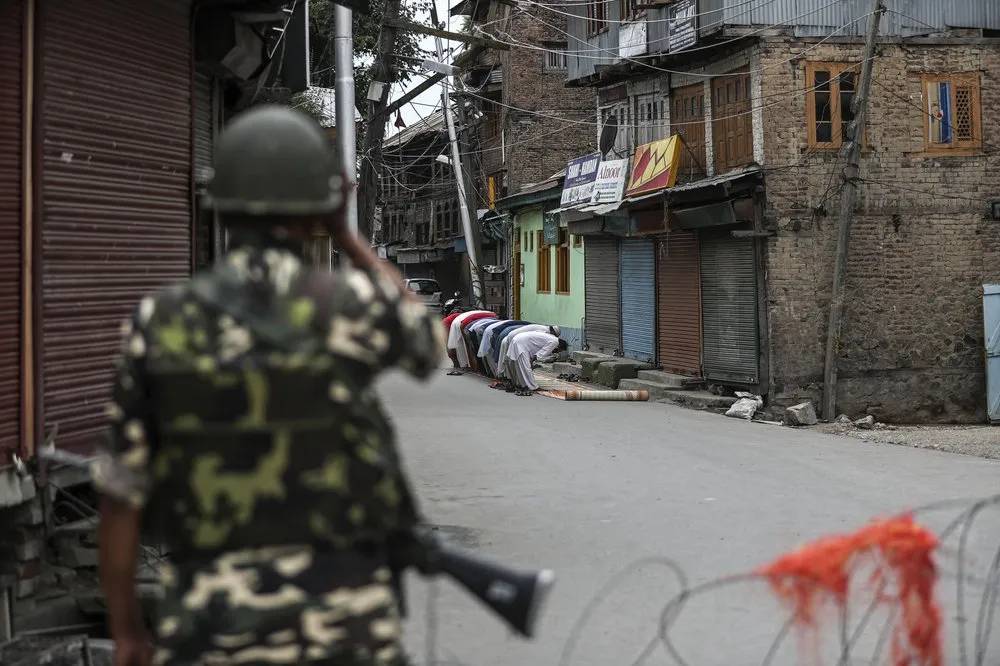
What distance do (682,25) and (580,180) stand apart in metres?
6.49

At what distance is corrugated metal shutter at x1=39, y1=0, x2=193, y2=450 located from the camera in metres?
6.52

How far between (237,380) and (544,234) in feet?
96.3

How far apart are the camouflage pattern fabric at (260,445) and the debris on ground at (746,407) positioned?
53.8 ft

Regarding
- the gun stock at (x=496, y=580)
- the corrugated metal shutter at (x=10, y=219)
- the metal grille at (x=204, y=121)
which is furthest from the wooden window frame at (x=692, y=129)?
the gun stock at (x=496, y=580)

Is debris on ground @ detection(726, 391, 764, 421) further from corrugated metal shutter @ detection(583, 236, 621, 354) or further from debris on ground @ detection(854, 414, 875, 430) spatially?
corrugated metal shutter @ detection(583, 236, 621, 354)

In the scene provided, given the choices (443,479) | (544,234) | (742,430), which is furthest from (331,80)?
(443,479)

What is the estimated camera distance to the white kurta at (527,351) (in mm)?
21188

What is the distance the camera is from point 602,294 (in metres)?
27.3

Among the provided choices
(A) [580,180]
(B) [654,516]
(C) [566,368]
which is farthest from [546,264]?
(B) [654,516]

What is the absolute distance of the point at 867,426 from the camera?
17.9 meters

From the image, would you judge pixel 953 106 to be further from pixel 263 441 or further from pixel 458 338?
pixel 263 441

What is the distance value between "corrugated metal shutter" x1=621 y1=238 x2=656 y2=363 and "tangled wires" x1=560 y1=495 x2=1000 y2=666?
14.7 metres

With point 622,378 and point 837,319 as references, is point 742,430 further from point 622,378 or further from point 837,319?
point 622,378

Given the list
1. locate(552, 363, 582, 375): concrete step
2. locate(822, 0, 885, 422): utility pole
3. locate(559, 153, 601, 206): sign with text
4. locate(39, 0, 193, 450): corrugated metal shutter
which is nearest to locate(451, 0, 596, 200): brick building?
locate(559, 153, 601, 206): sign with text
